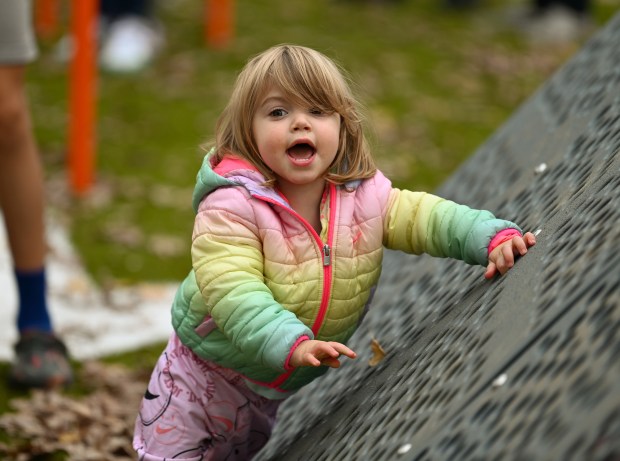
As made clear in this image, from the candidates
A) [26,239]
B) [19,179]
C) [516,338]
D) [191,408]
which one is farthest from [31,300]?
[516,338]

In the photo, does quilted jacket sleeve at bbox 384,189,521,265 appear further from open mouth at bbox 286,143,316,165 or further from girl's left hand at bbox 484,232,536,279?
open mouth at bbox 286,143,316,165

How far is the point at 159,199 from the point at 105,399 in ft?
8.94

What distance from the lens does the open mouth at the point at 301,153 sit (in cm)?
242

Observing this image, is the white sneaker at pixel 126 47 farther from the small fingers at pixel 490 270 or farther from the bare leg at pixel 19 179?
the small fingers at pixel 490 270

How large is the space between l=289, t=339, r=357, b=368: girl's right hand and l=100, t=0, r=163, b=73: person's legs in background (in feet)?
22.1

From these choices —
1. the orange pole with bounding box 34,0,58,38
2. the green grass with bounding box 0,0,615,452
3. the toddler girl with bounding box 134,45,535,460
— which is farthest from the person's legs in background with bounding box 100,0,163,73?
the toddler girl with bounding box 134,45,535,460

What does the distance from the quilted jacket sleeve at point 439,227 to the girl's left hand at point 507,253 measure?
4 cm

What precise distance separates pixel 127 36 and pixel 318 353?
274 inches

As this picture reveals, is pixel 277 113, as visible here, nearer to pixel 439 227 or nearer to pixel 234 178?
pixel 234 178

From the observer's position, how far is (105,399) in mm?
3789

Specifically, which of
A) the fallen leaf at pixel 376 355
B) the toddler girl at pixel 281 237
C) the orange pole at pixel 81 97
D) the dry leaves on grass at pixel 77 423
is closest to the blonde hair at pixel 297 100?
the toddler girl at pixel 281 237

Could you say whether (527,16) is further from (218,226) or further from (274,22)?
(218,226)

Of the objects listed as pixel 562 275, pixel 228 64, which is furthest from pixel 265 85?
pixel 228 64

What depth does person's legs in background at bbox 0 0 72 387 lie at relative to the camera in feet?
12.0
